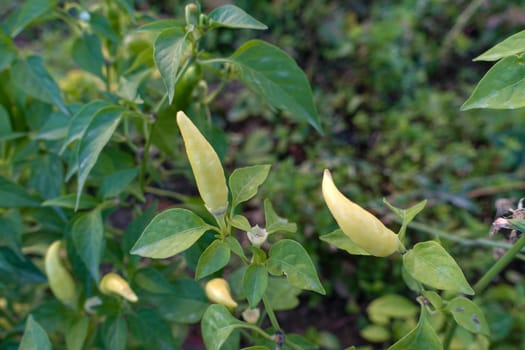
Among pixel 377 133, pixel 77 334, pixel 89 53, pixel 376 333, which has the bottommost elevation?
pixel 376 333

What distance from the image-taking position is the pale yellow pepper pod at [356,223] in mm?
498

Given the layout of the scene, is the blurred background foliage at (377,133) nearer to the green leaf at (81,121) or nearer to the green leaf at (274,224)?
the green leaf at (81,121)

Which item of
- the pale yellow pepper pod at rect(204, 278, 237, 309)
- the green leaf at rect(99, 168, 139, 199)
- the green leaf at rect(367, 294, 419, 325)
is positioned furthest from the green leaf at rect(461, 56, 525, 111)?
the green leaf at rect(367, 294, 419, 325)

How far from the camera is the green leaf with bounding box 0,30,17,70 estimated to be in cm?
83

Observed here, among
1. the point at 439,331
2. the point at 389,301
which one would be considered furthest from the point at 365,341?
the point at 439,331

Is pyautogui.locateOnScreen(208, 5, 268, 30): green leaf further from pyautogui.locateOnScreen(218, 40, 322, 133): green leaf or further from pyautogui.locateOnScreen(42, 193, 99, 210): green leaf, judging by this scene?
pyautogui.locateOnScreen(42, 193, 99, 210): green leaf

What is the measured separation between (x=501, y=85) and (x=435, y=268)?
0.65 ft

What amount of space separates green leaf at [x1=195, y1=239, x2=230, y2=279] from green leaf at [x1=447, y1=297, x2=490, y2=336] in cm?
27

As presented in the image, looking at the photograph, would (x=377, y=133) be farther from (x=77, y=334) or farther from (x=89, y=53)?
(x=77, y=334)

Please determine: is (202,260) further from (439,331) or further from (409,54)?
(409,54)

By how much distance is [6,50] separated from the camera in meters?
0.85

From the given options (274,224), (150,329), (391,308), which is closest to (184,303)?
(150,329)

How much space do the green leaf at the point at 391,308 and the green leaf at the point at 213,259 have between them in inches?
37.4

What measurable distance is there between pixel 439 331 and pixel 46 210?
38.1 inches
